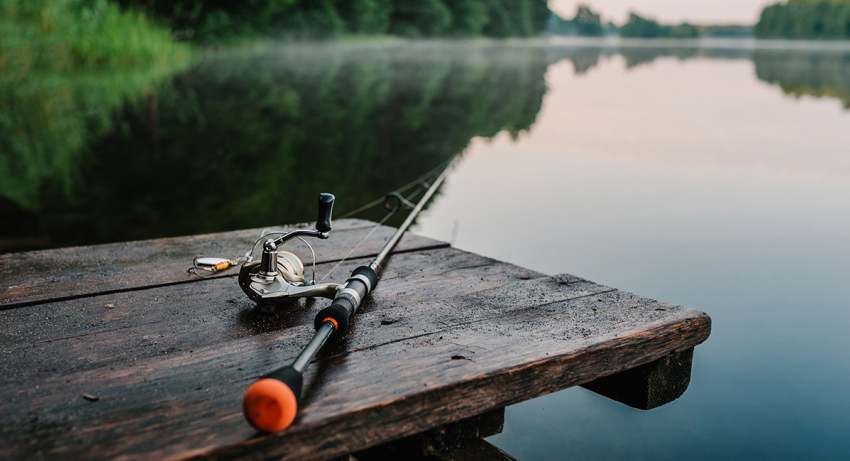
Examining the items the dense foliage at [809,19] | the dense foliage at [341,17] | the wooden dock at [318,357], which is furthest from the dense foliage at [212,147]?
the dense foliage at [809,19]

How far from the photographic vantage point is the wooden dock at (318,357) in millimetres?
1420

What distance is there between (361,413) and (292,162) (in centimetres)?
595

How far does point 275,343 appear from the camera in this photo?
1.82 metres

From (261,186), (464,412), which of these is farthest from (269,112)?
(464,412)

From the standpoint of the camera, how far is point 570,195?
636 cm

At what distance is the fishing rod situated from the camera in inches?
52.2

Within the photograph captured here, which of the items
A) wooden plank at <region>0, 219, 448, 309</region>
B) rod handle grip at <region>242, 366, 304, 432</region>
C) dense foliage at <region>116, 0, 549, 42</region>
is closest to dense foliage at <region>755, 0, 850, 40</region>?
dense foliage at <region>116, 0, 549, 42</region>

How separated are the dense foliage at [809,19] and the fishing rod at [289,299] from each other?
185 ft

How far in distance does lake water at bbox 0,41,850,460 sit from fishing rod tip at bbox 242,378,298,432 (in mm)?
1180

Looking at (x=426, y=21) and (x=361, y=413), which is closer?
(x=361, y=413)

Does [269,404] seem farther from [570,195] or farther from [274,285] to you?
[570,195]

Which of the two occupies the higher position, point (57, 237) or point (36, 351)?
point (36, 351)

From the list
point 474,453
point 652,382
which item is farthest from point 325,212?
point 652,382

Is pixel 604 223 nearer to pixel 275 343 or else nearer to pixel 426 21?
pixel 275 343
